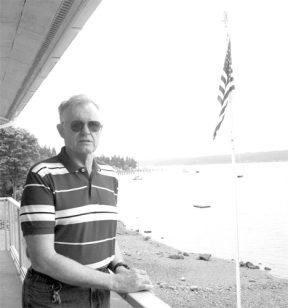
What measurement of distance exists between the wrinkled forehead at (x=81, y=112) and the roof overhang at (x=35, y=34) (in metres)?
2.06

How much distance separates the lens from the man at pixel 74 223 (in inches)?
55.4

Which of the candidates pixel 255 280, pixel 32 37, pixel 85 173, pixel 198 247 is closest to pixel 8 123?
pixel 32 37

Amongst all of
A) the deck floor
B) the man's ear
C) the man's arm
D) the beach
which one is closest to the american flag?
the beach

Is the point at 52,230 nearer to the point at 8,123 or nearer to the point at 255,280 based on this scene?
the point at 8,123

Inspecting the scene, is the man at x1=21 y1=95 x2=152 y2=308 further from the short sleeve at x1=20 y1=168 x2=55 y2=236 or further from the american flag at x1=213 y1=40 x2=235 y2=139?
the american flag at x1=213 y1=40 x2=235 y2=139

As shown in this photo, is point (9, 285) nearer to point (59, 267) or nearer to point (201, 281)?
point (59, 267)

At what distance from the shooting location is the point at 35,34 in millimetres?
4262

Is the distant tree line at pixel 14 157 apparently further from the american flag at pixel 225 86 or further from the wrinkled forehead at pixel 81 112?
the wrinkled forehead at pixel 81 112

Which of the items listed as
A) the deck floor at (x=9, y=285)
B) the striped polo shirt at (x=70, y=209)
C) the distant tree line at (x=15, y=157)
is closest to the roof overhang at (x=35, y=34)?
the striped polo shirt at (x=70, y=209)

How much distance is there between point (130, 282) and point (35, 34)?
3.36m

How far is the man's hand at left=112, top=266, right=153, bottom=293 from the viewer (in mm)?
1484

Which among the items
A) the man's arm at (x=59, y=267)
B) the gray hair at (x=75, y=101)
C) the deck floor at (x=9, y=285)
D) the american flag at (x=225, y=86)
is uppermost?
the american flag at (x=225, y=86)

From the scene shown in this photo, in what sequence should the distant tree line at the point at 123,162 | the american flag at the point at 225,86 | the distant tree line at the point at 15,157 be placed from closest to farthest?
the american flag at the point at 225,86 → the distant tree line at the point at 15,157 → the distant tree line at the point at 123,162

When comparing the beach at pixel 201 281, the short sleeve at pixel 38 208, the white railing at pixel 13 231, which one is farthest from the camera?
the beach at pixel 201 281
